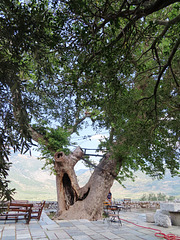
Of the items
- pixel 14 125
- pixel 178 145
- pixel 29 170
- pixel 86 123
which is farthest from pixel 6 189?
pixel 29 170

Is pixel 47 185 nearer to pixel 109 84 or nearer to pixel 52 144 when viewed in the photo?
pixel 52 144

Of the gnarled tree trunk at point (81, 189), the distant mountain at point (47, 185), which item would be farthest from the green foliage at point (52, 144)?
the distant mountain at point (47, 185)

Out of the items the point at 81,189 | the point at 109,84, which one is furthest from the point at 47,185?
the point at 109,84

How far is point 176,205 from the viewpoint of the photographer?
28.3 ft

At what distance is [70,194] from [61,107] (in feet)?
19.1

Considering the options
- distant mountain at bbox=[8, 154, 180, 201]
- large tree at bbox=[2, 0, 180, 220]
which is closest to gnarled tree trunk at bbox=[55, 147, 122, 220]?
large tree at bbox=[2, 0, 180, 220]

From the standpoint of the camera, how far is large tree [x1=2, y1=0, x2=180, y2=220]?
2928 mm

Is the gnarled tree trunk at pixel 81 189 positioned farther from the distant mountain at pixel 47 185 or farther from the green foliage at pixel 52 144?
the distant mountain at pixel 47 185

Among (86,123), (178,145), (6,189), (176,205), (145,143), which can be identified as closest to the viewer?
(6,189)

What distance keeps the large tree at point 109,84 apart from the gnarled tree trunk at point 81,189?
0.16 ft

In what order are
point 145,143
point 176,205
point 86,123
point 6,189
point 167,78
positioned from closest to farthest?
point 6,189 → point 167,78 → point 145,143 → point 176,205 → point 86,123

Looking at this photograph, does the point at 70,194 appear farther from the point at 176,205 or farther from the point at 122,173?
the point at 176,205

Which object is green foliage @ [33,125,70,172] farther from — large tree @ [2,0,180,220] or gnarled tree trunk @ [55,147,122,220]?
gnarled tree trunk @ [55,147,122,220]

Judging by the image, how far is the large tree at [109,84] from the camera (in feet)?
9.61
